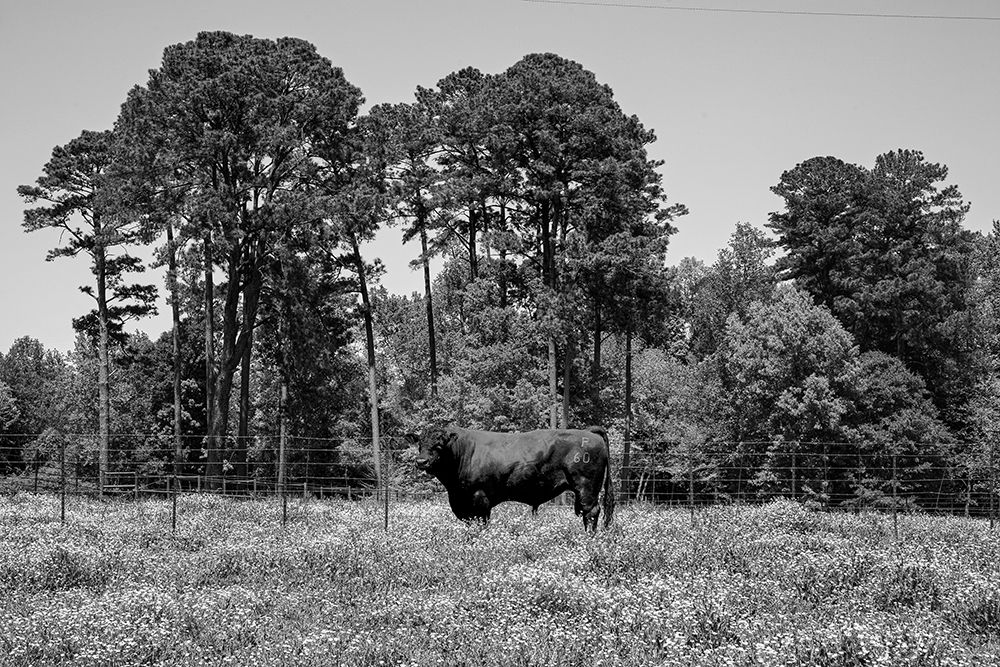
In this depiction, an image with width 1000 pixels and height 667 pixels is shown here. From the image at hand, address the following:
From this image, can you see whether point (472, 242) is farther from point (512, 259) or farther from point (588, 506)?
point (588, 506)

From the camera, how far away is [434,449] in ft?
64.4

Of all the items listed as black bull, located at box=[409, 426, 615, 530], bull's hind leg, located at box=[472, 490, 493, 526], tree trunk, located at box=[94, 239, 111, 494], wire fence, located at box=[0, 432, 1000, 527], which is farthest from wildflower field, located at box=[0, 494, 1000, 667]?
tree trunk, located at box=[94, 239, 111, 494]

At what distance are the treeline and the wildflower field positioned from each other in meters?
21.2

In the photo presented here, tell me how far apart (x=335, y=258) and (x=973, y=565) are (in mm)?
36287

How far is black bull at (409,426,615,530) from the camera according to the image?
19000mm

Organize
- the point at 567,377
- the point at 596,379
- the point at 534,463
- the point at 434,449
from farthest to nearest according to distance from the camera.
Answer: the point at 596,379
the point at 567,377
the point at 434,449
the point at 534,463

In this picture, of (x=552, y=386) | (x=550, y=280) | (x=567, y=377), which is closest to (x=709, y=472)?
(x=567, y=377)

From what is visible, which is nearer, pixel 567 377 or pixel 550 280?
pixel 567 377

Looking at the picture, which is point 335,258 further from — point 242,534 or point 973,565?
point 973,565

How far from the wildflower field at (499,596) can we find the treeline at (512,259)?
21204mm

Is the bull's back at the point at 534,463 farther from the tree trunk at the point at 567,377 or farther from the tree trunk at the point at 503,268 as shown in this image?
the tree trunk at the point at 503,268

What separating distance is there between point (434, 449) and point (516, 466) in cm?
174

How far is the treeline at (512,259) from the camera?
40.5m

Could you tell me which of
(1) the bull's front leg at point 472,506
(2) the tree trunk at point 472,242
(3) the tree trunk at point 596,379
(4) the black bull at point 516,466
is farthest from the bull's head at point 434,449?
(2) the tree trunk at point 472,242
